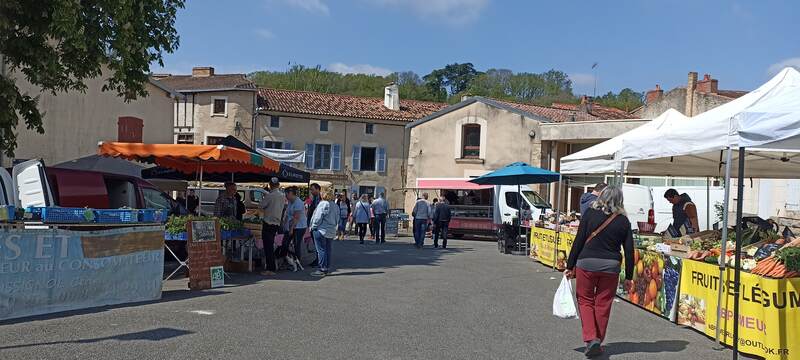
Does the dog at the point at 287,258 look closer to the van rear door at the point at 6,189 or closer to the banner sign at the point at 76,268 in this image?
the banner sign at the point at 76,268

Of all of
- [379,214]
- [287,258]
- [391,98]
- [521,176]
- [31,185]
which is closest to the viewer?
[31,185]

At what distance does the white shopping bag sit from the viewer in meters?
7.28

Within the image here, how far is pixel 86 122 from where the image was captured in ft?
75.3

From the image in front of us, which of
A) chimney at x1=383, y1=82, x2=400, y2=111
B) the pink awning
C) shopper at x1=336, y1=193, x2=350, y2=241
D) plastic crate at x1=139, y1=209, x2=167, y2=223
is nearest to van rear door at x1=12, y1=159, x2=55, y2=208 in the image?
plastic crate at x1=139, y1=209, x2=167, y2=223

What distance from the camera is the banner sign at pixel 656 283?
9164 mm

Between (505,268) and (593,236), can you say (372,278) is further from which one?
(593,236)

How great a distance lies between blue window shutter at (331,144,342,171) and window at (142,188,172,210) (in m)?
29.4

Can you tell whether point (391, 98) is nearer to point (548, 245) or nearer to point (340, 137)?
point (340, 137)

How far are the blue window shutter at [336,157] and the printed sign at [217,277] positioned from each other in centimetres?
3199

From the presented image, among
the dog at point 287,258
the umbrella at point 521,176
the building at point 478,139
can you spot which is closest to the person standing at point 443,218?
the umbrella at point 521,176

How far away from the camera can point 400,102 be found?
47500 millimetres

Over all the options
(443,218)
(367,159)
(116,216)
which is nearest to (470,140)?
(367,159)

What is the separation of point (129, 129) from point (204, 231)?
15.9 metres

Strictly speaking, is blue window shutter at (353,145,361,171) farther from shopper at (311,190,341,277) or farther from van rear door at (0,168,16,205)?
van rear door at (0,168,16,205)
